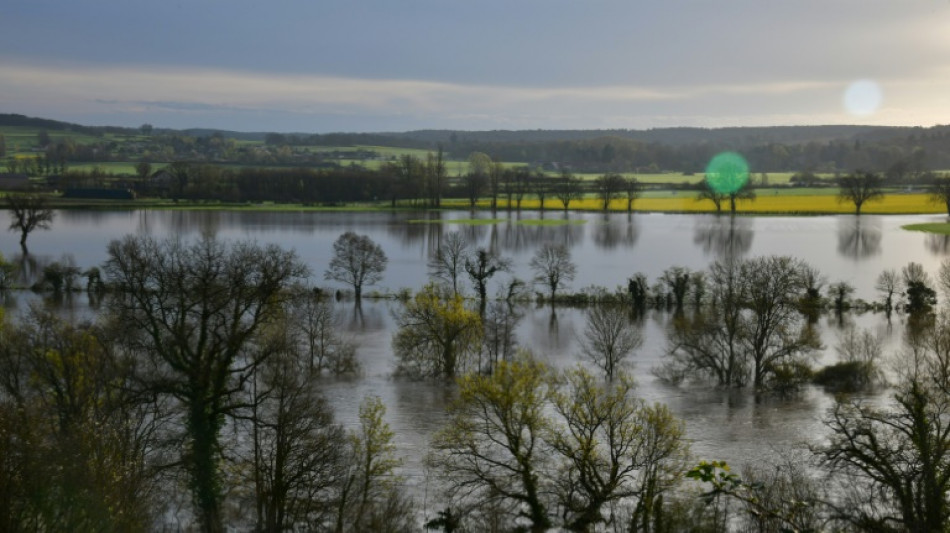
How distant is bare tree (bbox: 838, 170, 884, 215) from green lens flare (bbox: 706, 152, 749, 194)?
836 cm

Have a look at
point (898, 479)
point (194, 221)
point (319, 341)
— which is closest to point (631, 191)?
point (194, 221)

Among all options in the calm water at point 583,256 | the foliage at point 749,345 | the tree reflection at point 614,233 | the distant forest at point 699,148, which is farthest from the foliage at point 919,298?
the distant forest at point 699,148

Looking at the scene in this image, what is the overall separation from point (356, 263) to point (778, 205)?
4811 cm

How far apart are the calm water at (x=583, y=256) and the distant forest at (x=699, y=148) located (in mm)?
32366

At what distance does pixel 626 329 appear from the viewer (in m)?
24.9

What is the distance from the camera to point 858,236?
173 feet

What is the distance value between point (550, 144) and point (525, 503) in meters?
120

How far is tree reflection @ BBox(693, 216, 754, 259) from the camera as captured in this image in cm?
4650

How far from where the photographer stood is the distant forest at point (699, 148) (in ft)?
344

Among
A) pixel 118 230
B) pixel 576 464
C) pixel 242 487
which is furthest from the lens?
pixel 118 230

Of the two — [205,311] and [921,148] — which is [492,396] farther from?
[921,148]

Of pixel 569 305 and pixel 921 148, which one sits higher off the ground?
pixel 921 148

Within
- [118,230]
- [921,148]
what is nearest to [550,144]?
[921,148]

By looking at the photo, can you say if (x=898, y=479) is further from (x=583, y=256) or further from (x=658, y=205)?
(x=658, y=205)
